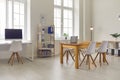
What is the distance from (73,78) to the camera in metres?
4.07

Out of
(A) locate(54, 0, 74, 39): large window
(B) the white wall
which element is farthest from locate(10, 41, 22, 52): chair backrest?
(B) the white wall

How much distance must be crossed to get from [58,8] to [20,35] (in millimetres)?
3045

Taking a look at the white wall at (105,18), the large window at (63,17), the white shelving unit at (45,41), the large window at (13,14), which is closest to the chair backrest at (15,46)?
the large window at (13,14)

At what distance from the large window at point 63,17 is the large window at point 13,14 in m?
1.83

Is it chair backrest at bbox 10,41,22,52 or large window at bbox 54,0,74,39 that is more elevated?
large window at bbox 54,0,74,39

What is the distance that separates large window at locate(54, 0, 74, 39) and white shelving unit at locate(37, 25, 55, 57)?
0.97 m

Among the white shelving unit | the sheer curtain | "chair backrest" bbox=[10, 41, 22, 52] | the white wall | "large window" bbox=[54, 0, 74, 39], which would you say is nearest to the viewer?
"chair backrest" bbox=[10, 41, 22, 52]

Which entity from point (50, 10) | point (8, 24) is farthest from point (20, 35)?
point (50, 10)

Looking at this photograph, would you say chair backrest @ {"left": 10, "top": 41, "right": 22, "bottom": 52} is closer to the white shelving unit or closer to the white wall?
the white shelving unit

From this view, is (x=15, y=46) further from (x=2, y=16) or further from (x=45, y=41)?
(x=45, y=41)

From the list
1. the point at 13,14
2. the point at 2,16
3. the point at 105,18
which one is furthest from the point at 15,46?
the point at 105,18

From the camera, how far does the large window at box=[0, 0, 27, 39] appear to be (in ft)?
22.0

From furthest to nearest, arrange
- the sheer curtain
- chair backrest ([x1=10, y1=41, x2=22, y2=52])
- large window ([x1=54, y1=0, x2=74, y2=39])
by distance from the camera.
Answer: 1. large window ([x1=54, y1=0, x2=74, y2=39])
2. the sheer curtain
3. chair backrest ([x1=10, y1=41, x2=22, y2=52])

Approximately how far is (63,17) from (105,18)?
87.2 inches
